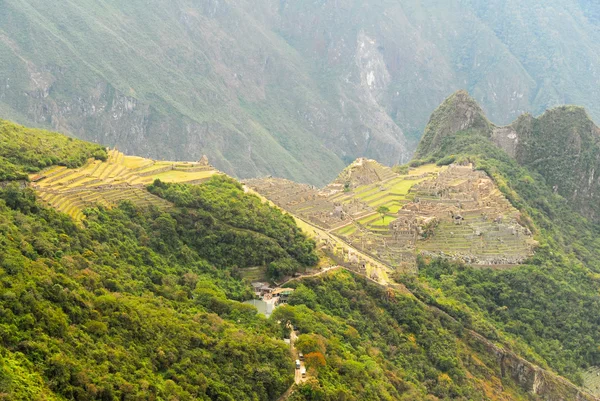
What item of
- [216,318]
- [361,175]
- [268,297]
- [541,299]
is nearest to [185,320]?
[216,318]

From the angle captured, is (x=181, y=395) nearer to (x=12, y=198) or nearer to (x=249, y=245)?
(x=12, y=198)

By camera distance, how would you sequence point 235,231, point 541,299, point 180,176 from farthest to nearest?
point 541,299 → point 180,176 → point 235,231

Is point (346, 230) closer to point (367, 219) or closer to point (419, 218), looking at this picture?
point (367, 219)

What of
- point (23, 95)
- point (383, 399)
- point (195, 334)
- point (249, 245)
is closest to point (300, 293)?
point (249, 245)

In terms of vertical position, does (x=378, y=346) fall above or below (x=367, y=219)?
below

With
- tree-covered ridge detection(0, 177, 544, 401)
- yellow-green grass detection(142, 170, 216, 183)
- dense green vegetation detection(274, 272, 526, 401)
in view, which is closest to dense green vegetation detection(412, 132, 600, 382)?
dense green vegetation detection(274, 272, 526, 401)

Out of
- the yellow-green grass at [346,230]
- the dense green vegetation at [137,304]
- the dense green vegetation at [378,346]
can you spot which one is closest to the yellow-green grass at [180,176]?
the dense green vegetation at [137,304]

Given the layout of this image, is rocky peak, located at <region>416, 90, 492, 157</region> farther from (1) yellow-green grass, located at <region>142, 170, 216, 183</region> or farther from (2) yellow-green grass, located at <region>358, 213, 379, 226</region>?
(1) yellow-green grass, located at <region>142, 170, 216, 183</region>
